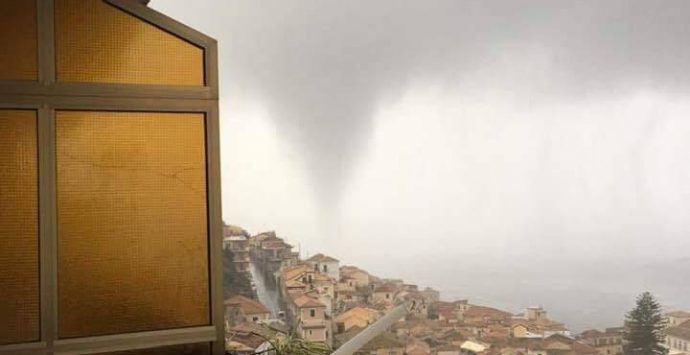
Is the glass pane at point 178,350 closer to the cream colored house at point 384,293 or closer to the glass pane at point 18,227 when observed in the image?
the glass pane at point 18,227

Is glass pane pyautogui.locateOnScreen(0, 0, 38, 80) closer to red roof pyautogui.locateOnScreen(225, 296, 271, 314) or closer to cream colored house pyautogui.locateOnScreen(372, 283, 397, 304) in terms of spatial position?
red roof pyautogui.locateOnScreen(225, 296, 271, 314)

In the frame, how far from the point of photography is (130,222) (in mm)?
2080

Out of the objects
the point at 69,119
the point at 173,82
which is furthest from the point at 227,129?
the point at 69,119

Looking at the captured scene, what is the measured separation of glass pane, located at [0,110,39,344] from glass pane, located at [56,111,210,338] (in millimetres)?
68

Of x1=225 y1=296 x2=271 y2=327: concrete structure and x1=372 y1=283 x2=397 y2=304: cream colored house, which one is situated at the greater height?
x1=372 y1=283 x2=397 y2=304: cream colored house

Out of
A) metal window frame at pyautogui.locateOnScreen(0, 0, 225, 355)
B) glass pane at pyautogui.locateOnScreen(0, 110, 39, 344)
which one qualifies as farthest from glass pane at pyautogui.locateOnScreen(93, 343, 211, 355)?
glass pane at pyautogui.locateOnScreen(0, 110, 39, 344)

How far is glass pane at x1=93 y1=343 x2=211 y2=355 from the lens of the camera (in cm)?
206

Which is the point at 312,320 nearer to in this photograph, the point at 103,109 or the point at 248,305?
the point at 248,305

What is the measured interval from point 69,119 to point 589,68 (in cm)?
143

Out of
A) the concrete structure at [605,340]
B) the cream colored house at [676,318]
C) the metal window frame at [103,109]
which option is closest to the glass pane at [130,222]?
the metal window frame at [103,109]

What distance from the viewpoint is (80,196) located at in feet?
6.66

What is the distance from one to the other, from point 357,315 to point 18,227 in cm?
110

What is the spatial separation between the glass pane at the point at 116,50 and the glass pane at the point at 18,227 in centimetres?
19

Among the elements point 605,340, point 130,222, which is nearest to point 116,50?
point 130,222
